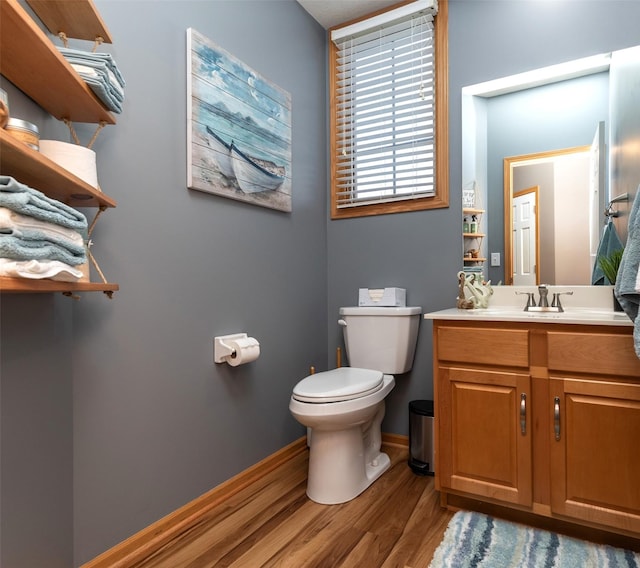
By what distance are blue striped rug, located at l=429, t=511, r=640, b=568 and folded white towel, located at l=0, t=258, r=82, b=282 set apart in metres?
1.44


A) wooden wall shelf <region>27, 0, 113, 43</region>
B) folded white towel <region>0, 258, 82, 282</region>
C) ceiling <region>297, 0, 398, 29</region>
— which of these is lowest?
folded white towel <region>0, 258, 82, 282</region>

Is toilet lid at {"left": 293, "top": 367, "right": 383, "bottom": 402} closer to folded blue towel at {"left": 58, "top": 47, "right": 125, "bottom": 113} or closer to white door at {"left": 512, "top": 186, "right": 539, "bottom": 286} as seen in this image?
white door at {"left": 512, "top": 186, "right": 539, "bottom": 286}

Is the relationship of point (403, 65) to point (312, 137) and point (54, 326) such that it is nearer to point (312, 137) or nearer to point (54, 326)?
point (312, 137)

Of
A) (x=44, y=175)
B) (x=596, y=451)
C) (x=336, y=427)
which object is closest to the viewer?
(x=44, y=175)

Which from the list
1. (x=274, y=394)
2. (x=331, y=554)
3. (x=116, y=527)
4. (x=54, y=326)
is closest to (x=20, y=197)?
(x=54, y=326)

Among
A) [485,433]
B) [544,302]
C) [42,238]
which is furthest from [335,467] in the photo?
[42,238]

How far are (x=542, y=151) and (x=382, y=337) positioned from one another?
1.26 metres

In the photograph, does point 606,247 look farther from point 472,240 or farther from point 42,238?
point 42,238

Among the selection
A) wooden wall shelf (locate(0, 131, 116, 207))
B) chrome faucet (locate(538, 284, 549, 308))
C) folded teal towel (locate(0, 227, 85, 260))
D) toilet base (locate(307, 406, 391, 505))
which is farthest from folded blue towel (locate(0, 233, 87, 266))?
chrome faucet (locate(538, 284, 549, 308))


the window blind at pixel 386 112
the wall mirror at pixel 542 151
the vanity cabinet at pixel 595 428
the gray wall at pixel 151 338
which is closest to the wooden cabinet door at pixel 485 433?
the vanity cabinet at pixel 595 428

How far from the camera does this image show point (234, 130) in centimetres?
191

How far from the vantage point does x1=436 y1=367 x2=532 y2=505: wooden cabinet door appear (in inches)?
62.4

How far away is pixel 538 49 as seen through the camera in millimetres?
2068

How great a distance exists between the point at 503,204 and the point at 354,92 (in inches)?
45.9
